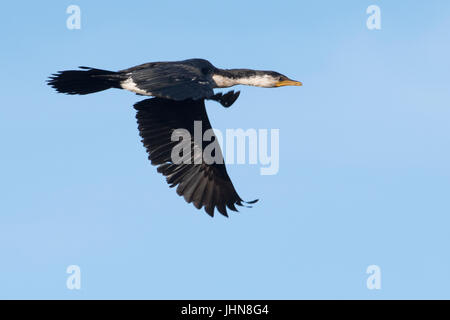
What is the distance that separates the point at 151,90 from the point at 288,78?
159 inches

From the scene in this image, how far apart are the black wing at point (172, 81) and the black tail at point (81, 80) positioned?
0.27 metres

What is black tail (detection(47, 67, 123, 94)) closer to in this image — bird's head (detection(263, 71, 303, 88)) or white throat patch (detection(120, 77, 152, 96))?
white throat patch (detection(120, 77, 152, 96))

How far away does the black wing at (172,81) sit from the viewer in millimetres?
13617

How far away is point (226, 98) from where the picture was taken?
1545cm

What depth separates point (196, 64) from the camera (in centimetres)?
1580

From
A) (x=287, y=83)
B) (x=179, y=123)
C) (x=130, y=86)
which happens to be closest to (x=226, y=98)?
(x=179, y=123)

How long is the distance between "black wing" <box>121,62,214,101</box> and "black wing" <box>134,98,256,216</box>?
0.90m

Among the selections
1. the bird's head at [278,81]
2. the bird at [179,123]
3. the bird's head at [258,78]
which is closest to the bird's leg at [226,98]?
the bird at [179,123]

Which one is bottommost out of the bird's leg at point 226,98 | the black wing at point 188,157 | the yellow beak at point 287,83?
the black wing at point 188,157

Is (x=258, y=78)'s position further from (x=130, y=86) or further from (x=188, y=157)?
(x=130, y=86)

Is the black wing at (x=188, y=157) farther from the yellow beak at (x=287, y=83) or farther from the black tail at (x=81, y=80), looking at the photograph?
Result: the yellow beak at (x=287, y=83)

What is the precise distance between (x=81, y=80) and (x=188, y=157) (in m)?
2.33

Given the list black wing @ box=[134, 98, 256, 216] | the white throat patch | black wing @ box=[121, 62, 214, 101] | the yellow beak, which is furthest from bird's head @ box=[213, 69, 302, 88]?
the white throat patch
